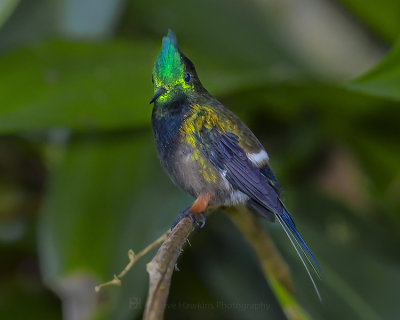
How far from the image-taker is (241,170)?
2.46 feet

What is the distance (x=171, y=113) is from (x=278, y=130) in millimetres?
1115

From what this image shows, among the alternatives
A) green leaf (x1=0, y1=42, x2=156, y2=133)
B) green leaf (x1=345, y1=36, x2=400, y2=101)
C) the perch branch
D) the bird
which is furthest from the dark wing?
green leaf (x1=0, y1=42, x2=156, y2=133)

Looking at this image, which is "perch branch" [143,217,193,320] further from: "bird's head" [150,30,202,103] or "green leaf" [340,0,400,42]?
"green leaf" [340,0,400,42]

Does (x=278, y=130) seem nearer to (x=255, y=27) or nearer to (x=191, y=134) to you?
(x=255, y=27)

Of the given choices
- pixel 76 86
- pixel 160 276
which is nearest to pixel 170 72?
pixel 160 276

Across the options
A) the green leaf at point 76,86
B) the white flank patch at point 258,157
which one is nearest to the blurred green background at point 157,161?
the green leaf at point 76,86

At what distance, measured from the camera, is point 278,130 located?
1.82 meters

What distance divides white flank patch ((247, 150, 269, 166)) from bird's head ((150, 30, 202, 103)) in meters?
0.11

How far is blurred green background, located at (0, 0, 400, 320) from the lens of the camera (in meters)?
1.21

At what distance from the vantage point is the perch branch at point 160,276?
0.58 meters

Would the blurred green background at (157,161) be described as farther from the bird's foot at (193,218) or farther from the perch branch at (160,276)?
the perch branch at (160,276)

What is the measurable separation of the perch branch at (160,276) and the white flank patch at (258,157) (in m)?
0.15

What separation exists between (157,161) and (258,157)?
2.52ft

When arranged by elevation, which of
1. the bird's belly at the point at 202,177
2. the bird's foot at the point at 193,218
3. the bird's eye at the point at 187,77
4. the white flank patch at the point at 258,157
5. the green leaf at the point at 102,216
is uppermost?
the bird's eye at the point at 187,77
